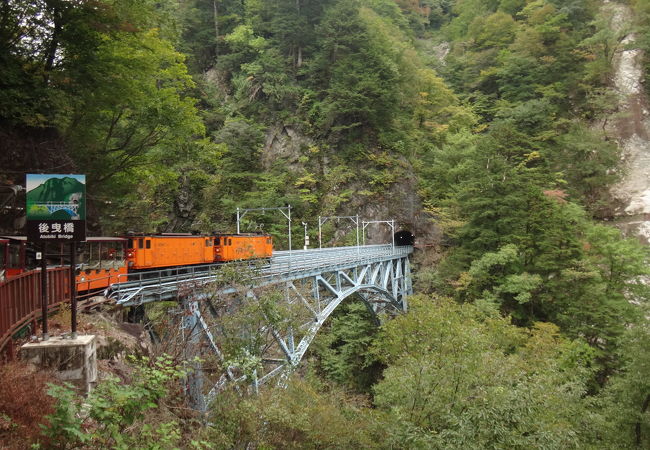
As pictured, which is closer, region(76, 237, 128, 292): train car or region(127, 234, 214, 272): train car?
region(76, 237, 128, 292): train car

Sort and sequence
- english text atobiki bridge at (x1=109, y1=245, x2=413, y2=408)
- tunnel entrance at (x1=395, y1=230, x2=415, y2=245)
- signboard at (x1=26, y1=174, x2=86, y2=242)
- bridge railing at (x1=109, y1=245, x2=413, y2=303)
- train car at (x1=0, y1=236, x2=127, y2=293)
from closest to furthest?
signboard at (x1=26, y1=174, x2=86, y2=242)
train car at (x1=0, y1=236, x2=127, y2=293)
english text atobiki bridge at (x1=109, y1=245, x2=413, y2=408)
bridge railing at (x1=109, y1=245, x2=413, y2=303)
tunnel entrance at (x1=395, y1=230, x2=415, y2=245)

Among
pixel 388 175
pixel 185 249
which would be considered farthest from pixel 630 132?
pixel 185 249

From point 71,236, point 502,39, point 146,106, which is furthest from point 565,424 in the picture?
point 502,39

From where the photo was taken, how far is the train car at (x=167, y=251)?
1489 cm

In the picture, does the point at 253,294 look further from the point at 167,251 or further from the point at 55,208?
the point at 55,208

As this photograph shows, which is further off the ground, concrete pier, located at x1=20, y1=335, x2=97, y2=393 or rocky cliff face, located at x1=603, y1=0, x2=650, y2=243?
rocky cliff face, located at x1=603, y1=0, x2=650, y2=243

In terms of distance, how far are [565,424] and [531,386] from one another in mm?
1979

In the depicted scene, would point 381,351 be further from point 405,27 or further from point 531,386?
point 405,27

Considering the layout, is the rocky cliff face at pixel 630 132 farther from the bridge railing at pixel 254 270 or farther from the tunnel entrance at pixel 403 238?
the tunnel entrance at pixel 403 238

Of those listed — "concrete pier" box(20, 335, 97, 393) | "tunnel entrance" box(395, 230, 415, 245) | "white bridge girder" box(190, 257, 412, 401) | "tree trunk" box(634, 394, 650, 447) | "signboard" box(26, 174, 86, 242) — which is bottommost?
"tree trunk" box(634, 394, 650, 447)

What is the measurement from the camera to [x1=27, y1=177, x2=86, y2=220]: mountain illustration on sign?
253 inches

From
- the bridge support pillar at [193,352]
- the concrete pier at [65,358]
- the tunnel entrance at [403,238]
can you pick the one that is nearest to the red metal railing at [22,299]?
the concrete pier at [65,358]

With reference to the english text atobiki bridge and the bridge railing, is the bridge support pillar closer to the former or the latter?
the english text atobiki bridge

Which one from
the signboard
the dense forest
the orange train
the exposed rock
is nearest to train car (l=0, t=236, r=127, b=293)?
the orange train
